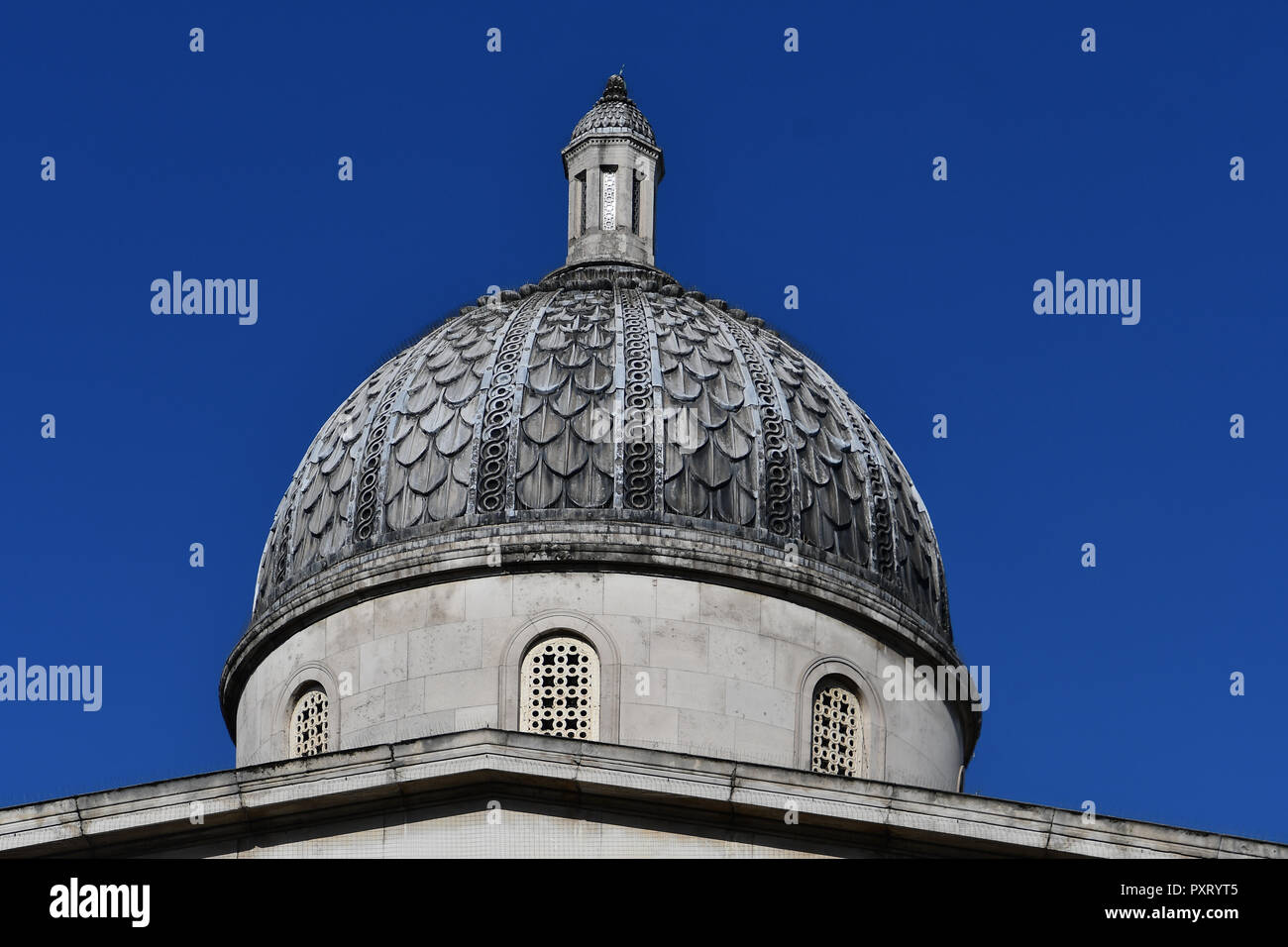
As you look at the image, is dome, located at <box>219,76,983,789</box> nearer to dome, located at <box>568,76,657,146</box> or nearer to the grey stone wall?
the grey stone wall

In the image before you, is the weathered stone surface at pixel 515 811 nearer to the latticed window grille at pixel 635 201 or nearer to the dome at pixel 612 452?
the dome at pixel 612 452

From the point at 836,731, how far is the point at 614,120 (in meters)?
11.9

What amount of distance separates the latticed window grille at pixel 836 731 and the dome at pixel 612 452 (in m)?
1.48

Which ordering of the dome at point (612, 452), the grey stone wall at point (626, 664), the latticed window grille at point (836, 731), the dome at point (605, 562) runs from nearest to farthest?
the grey stone wall at point (626, 664) → the dome at point (605, 562) → the latticed window grille at point (836, 731) → the dome at point (612, 452)

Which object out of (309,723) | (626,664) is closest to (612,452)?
(626,664)

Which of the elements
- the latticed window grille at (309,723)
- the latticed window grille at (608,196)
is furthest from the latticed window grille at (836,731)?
the latticed window grille at (608,196)

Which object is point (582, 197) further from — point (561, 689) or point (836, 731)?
point (836, 731)

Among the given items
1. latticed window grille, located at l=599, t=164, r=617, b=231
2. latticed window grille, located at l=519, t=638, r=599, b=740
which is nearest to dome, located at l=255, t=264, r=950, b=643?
latticed window grille, located at l=519, t=638, r=599, b=740

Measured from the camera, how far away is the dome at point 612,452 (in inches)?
1551

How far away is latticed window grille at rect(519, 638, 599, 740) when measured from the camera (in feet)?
123

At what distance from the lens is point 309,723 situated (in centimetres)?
3947
